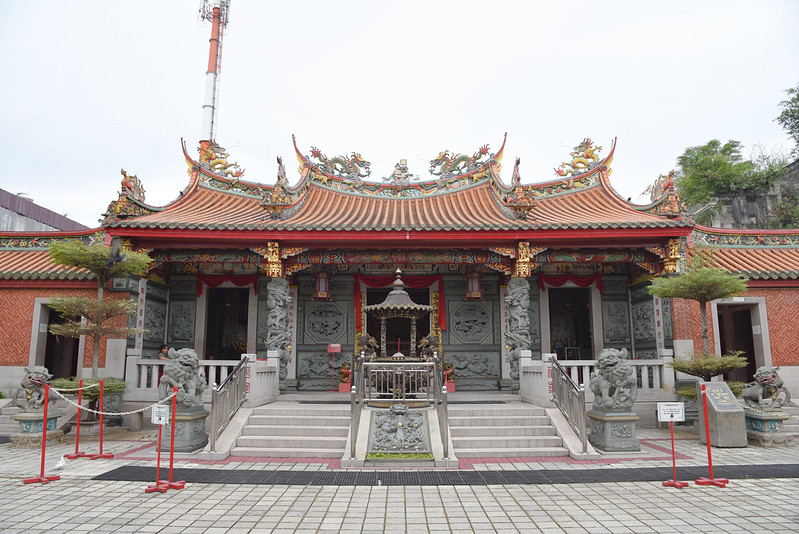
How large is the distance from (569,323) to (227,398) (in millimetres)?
8619

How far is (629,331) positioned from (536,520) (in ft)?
27.5

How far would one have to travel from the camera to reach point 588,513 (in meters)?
4.82

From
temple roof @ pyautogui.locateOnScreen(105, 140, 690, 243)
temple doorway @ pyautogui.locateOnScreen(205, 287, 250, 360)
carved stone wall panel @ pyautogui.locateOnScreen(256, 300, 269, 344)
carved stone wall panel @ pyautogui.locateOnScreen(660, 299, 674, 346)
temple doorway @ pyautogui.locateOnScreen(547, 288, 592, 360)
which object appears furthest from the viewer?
temple doorway @ pyautogui.locateOnScreen(205, 287, 250, 360)

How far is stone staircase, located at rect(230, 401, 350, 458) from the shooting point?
7.37 metres

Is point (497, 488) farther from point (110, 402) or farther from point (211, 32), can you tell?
point (211, 32)

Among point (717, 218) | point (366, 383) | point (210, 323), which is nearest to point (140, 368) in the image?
point (210, 323)

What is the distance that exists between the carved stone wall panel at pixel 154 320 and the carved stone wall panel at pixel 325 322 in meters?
3.36

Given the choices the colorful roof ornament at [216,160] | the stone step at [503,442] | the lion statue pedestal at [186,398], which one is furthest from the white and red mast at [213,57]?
the stone step at [503,442]

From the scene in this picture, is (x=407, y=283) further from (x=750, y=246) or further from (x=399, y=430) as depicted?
(x=750, y=246)

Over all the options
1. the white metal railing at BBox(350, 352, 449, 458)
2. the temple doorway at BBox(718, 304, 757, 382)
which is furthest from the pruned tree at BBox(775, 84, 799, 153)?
the white metal railing at BBox(350, 352, 449, 458)

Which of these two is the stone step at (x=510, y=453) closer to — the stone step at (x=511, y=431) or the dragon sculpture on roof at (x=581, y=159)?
the stone step at (x=511, y=431)

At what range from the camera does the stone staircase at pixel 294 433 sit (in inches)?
290

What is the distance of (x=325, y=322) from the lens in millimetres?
11953

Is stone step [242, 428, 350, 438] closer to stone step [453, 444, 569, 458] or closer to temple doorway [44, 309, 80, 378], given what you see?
stone step [453, 444, 569, 458]
